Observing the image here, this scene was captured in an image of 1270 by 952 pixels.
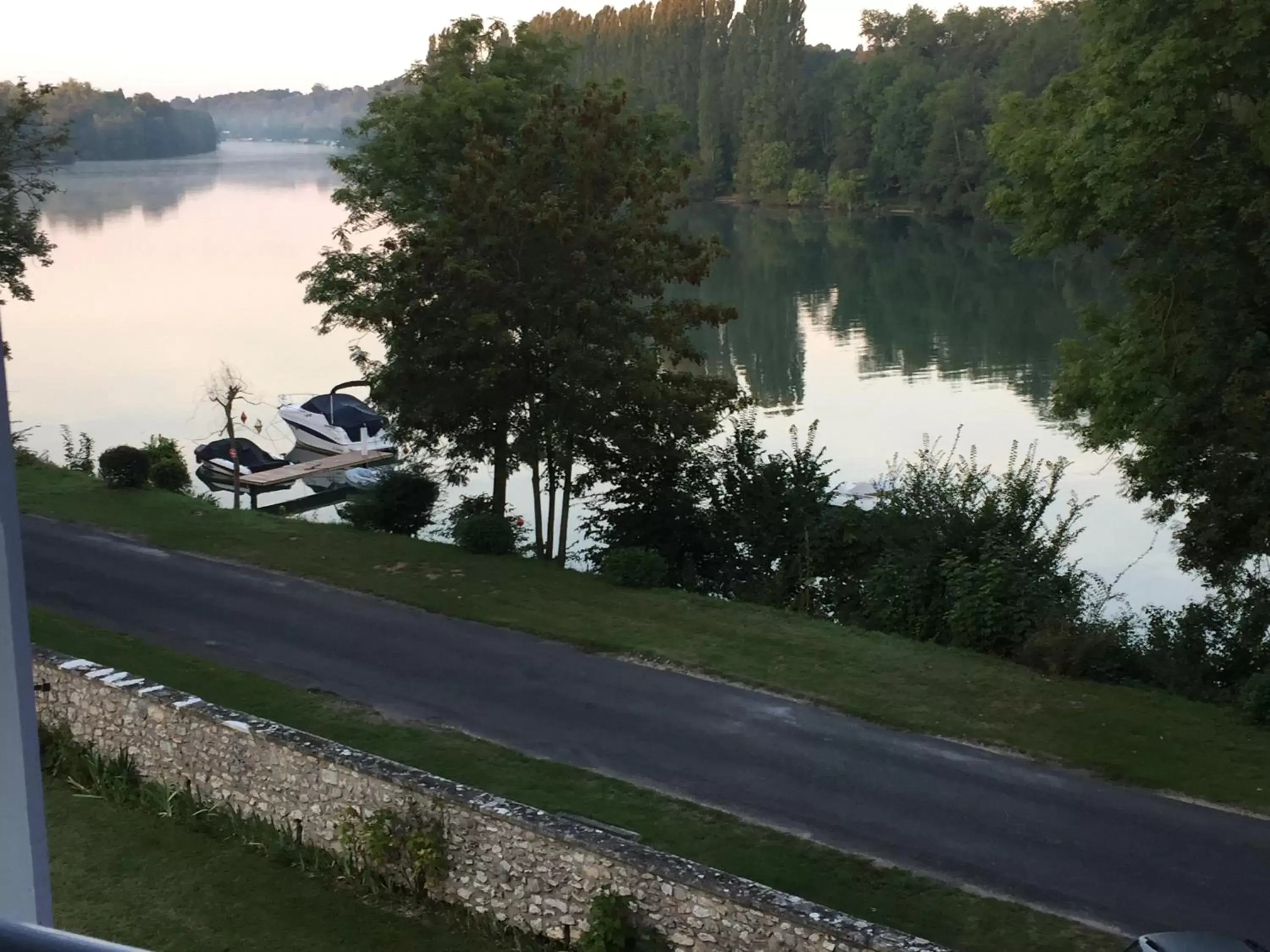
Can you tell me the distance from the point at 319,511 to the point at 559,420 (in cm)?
1535

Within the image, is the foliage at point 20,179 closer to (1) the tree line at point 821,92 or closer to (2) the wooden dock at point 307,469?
(2) the wooden dock at point 307,469

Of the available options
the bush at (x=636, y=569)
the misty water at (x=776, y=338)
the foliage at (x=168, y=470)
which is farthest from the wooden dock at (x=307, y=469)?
the bush at (x=636, y=569)

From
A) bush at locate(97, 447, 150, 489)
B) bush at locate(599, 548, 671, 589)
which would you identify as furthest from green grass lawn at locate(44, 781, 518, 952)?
bush at locate(97, 447, 150, 489)

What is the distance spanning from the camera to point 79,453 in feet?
108

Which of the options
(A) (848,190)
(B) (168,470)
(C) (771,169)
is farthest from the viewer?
(C) (771,169)

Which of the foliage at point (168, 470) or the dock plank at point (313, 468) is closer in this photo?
the foliage at point (168, 470)

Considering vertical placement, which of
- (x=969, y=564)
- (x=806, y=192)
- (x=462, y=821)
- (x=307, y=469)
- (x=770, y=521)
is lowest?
(x=307, y=469)

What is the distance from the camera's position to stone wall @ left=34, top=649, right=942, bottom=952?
9.09m

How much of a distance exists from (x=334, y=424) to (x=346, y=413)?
0.69 m

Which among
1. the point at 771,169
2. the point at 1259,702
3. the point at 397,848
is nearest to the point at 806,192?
the point at 771,169

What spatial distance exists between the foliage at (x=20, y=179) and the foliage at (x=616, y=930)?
2204cm

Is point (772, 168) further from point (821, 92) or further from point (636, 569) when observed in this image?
point (636, 569)

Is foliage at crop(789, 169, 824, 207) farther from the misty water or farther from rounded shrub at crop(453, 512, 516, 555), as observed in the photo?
rounded shrub at crop(453, 512, 516, 555)

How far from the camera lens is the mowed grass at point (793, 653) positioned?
45.8 ft
